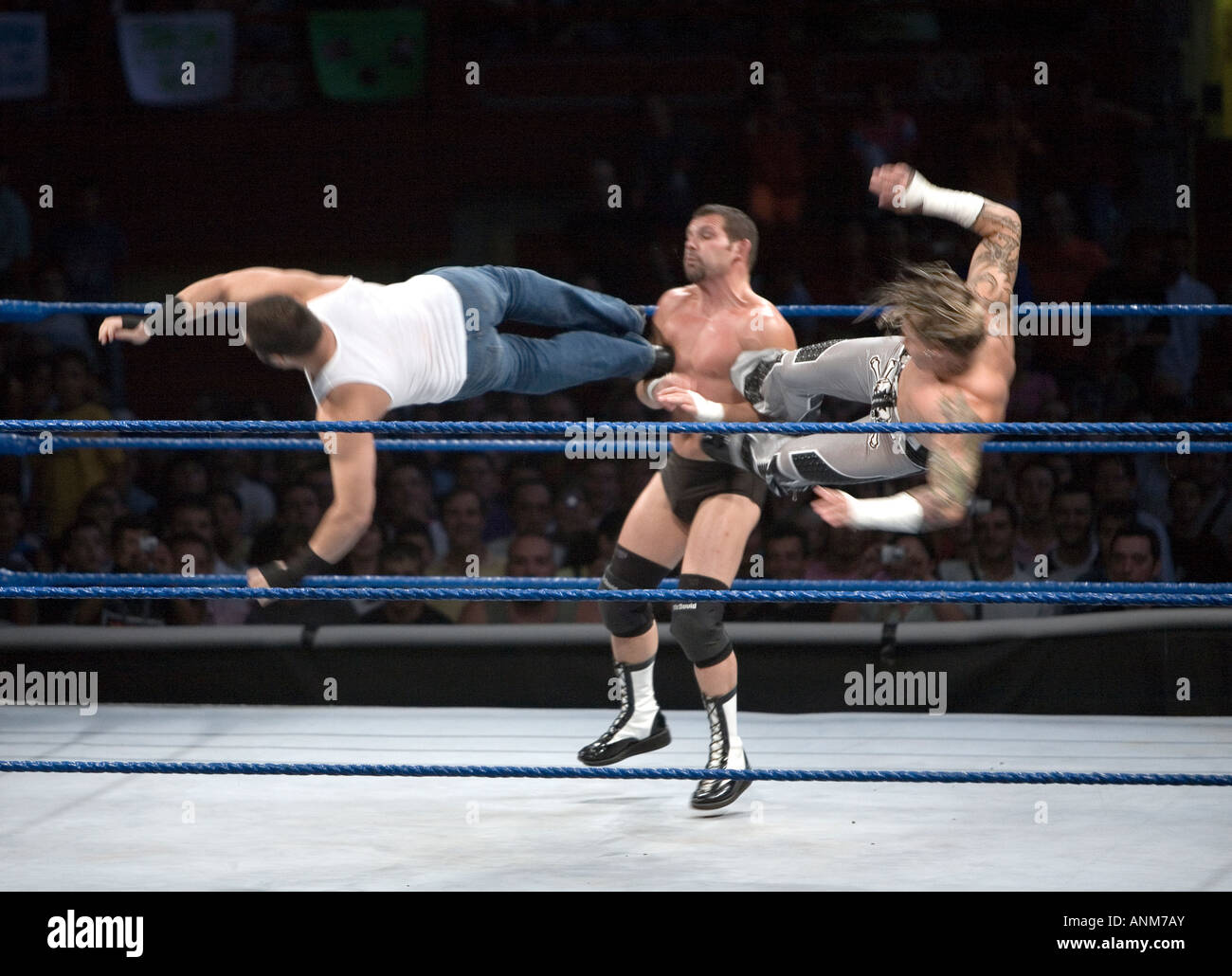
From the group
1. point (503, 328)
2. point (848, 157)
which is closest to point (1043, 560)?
point (848, 157)

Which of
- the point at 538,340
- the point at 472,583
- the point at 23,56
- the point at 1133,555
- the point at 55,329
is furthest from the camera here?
the point at 23,56

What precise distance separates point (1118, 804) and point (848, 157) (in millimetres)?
3692

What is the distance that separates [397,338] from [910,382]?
0.99 m

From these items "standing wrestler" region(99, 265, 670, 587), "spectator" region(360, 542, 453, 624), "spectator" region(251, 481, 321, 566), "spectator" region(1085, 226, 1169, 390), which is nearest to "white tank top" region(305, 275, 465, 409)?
"standing wrestler" region(99, 265, 670, 587)

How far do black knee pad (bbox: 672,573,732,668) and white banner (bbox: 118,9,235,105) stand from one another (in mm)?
4502

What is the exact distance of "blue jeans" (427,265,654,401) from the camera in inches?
127

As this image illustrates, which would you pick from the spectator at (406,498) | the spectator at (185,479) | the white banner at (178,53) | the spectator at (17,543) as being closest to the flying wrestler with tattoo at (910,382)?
the spectator at (406,498)

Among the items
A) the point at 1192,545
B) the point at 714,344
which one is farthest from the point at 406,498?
the point at 1192,545

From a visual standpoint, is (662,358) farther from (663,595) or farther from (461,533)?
(461,533)

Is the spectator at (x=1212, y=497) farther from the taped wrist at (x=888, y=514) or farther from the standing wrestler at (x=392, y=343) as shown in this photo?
the taped wrist at (x=888, y=514)

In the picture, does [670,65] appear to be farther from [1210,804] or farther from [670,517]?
[1210,804]

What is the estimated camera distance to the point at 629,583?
12.3 ft

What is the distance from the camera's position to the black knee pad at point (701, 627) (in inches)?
138

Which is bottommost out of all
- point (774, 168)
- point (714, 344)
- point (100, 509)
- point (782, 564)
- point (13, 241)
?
point (782, 564)
